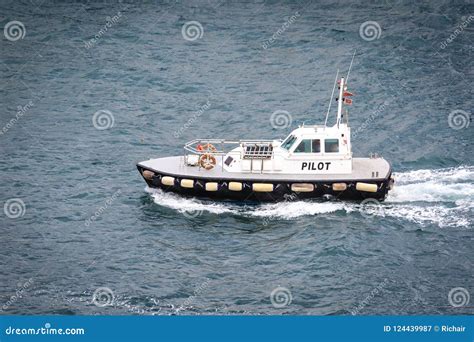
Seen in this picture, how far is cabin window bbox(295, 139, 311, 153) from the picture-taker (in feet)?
177

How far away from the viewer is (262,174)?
53.8 metres

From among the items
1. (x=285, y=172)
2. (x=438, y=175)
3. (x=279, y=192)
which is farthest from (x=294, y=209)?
(x=438, y=175)

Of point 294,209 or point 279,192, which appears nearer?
point 294,209

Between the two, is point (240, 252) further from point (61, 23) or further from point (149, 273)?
point (61, 23)

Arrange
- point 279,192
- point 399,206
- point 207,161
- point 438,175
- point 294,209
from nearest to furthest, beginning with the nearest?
point 399,206 < point 294,209 < point 279,192 < point 207,161 < point 438,175

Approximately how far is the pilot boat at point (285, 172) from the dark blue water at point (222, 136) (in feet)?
2.75

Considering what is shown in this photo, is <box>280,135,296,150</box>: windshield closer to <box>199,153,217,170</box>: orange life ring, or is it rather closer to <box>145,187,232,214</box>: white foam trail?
<box>199,153,217,170</box>: orange life ring

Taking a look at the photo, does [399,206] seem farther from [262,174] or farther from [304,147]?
[262,174]

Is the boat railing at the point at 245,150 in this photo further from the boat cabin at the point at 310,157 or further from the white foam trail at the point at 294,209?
the white foam trail at the point at 294,209

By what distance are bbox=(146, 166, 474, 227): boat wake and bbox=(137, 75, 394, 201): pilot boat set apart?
501 mm

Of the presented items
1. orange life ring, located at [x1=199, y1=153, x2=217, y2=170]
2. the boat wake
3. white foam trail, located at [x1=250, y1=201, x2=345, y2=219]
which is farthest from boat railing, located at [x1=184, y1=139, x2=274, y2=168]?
white foam trail, located at [x1=250, y1=201, x2=345, y2=219]

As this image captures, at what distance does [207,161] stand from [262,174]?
3.10 m

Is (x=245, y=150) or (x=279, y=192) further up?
(x=245, y=150)

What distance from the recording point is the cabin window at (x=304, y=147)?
5384cm
